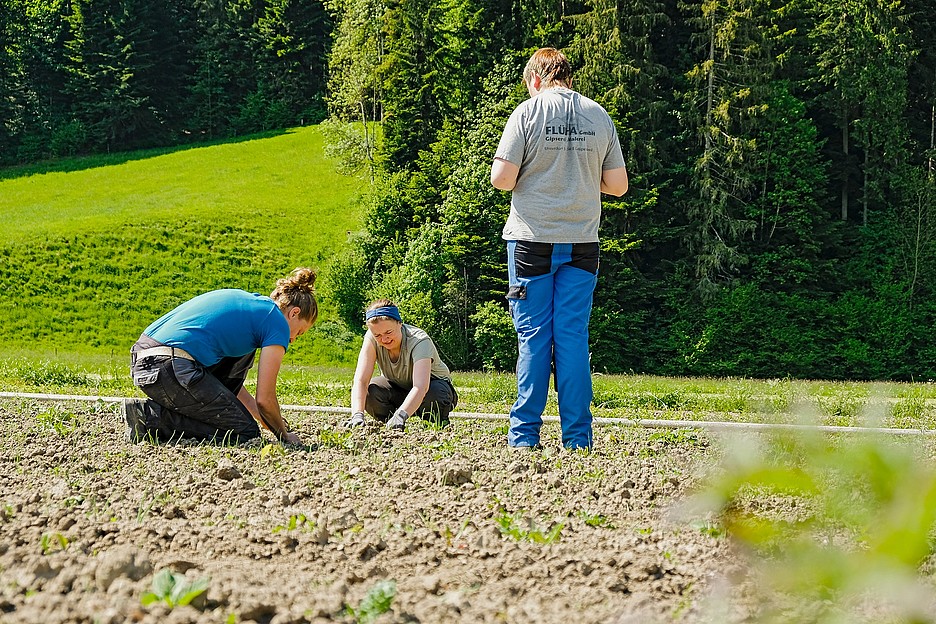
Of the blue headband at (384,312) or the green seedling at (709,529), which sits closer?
the green seedling at (709,529)

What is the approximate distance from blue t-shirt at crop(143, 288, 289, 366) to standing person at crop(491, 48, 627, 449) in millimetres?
1446

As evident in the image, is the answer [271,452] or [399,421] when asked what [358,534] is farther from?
[399,421]

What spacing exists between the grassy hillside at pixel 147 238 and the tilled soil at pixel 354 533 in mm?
19768

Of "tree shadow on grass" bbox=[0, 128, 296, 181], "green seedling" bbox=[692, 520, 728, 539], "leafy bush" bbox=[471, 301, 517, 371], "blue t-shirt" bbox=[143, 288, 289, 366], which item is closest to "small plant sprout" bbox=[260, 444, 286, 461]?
"blue t-shirt" bbox=[143, 288, 289, 366]

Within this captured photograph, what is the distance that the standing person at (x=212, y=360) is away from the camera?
5.48 m

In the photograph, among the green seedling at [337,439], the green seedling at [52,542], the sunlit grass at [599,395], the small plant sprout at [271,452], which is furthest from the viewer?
the sunlit grass at [599,395]

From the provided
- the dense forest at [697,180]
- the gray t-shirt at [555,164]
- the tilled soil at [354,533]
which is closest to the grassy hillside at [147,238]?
the dense forest at [697,180]

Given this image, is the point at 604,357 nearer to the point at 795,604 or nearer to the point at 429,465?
the point at 429,465

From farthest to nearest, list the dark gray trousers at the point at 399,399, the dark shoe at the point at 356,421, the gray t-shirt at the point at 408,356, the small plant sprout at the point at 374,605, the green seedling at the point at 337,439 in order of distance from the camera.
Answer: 1. the dark gray trousers at the point at 399,399
2. the gray t-shirt at the point at 408,356
3. the dark shoe at the point at 356,421
4. the green seedling at the point at 337,439
5. the small plant sprout at the point at 374,605

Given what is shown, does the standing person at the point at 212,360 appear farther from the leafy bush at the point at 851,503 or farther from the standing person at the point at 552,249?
the leafy bush at the point at 851,503

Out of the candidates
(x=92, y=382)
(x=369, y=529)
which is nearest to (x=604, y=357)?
(x=92, y=382)

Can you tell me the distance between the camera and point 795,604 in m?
1.70

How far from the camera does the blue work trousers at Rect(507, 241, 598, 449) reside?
5.29 m

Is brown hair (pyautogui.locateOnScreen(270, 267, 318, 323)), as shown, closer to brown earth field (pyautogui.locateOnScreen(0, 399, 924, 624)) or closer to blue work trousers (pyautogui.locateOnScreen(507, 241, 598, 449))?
brown earth field (pyautogui.locateOnScreen(0, 399, 924, 624))
